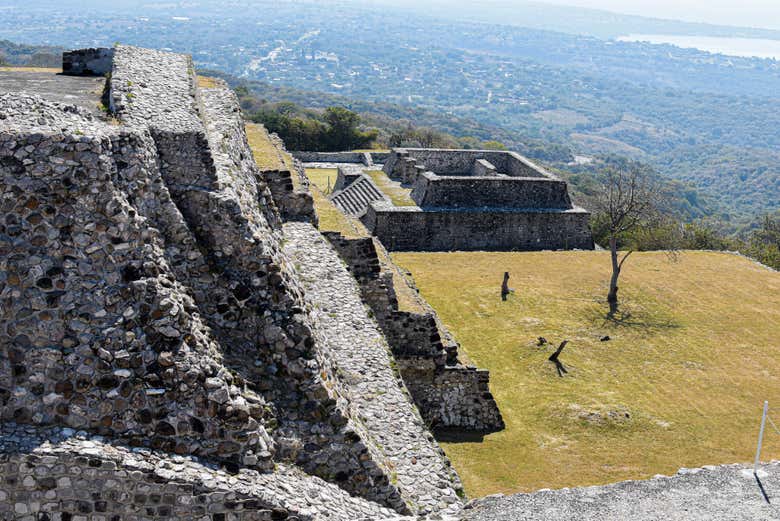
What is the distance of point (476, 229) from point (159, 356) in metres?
20.2

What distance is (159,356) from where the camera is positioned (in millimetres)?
6555

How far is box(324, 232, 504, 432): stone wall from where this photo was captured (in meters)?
12.9

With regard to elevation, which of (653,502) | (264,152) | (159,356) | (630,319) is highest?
(159,356)

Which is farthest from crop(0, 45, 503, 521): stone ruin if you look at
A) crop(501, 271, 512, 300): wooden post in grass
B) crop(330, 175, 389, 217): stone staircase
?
crop(330, 175, 389, 217): stone staircase

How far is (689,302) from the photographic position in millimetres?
21234

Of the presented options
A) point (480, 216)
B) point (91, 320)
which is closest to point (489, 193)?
point (480, 216)

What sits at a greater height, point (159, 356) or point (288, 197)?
point (159, 356)

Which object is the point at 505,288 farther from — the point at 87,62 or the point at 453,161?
the point at 87,62

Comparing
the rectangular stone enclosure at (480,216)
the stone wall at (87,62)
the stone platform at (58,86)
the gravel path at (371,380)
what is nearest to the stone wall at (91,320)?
the gravel path at (371,380)

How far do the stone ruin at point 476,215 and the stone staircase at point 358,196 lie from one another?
0.12ft

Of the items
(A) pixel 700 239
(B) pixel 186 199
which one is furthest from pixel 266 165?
(A) pixel 700 239

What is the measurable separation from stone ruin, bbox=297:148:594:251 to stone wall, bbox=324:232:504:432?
11.6 meters

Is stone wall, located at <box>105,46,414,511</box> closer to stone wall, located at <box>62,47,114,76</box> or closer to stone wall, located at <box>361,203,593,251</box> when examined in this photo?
stone wall, located at <box>62,47,114,76</box>

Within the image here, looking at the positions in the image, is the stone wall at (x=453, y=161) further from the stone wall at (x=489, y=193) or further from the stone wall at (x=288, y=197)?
the stone wall at (x=288, y=197)
